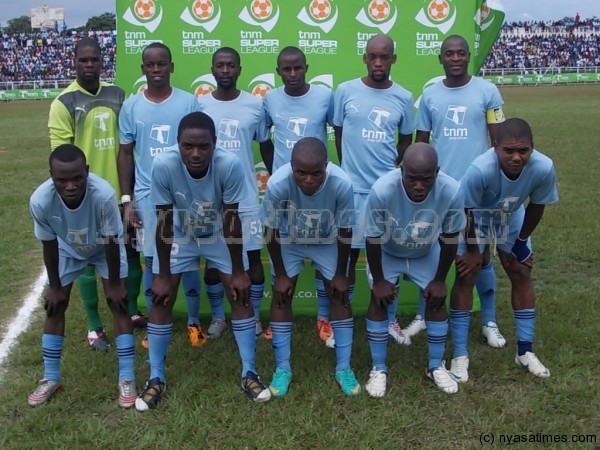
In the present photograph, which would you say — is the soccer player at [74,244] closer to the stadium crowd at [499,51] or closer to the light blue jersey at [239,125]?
the light blue jersey at [239,125]

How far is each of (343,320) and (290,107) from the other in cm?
172

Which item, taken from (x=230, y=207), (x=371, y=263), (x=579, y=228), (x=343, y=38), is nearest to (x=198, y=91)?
(x=343, y=38)

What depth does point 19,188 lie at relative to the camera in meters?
→ 11.0

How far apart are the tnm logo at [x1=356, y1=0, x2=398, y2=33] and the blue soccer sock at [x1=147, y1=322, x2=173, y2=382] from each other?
3.06 m

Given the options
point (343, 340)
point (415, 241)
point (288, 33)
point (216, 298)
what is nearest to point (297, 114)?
point (288, 33)

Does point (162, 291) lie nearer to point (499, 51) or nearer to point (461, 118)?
point (461, 118)

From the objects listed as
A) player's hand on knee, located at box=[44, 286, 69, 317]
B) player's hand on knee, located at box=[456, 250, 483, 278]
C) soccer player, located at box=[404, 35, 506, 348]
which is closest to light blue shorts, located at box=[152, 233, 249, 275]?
player's hand on knee, located at box=[44, 286, 69, 317]

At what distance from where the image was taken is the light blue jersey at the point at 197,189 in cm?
389

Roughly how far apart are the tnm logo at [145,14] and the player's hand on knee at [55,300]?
2377mm

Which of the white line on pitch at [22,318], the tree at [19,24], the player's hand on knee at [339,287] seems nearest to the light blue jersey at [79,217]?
the white line on pitch at [22,318]

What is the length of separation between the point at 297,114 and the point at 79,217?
184cm

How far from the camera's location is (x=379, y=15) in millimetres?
5191

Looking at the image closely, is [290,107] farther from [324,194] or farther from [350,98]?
[324,194]

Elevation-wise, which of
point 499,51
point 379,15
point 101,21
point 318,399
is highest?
point 101,21
